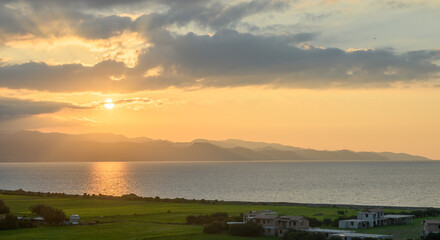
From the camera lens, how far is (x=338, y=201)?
14262 cm

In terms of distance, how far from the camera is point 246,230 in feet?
227

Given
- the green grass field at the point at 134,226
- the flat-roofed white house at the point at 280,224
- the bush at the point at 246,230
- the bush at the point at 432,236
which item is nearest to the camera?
the bush at the point at 432,236

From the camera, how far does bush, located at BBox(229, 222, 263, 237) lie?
69.3 m


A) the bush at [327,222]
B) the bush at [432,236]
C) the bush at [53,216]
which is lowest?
the bush at [432,236]

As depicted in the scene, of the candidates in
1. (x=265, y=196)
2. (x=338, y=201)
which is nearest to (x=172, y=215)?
(x=338, y=201)

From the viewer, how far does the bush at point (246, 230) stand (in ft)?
228

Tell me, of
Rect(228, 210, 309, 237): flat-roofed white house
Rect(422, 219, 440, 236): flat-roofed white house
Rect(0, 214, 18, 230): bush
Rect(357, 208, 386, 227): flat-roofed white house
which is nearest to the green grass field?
Rect(422, 219, 440, 236): flat-roofed white house

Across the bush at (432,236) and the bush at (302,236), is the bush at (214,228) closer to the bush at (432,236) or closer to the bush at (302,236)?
the bush at (302,236)

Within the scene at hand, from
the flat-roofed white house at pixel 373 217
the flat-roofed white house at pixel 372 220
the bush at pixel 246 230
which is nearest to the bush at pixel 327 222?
the flat-roofed white house at pixel 372 220

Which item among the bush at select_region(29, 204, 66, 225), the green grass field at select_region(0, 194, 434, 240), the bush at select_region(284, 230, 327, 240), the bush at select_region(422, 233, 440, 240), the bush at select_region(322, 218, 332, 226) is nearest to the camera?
the bush at select_region(284, 230, 327, 240)

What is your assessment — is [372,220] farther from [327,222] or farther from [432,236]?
[432,236]

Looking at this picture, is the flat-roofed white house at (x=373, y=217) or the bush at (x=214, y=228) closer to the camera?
the bush at (x=214, y=228)

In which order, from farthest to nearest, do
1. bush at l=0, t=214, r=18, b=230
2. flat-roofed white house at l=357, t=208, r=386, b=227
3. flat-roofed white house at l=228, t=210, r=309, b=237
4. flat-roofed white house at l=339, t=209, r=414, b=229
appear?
flat-roofed white house at l=357, t=208, r=386, b=227
flat-roofed white house at l=339, t=209, r=414, b=229
bush at l=0, t=214, r=18, b=230
flat-roofed white house at l=228, t=210, r=309, b=237

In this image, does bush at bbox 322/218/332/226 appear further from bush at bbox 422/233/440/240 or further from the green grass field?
bush at bbox 422/233/440/240
